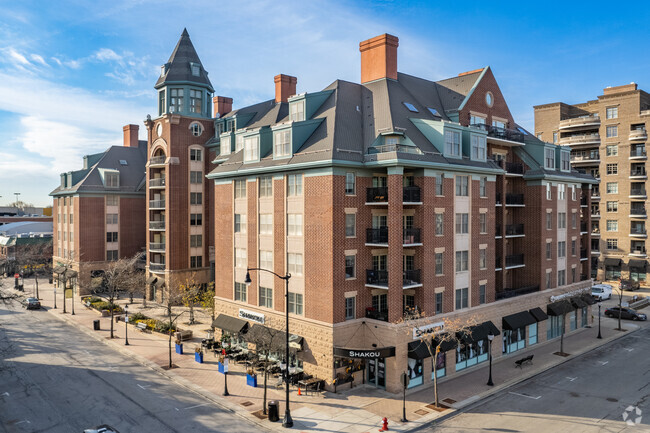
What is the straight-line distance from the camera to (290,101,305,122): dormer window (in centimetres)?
3503

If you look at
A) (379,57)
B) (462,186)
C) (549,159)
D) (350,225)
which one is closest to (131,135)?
(379,57)

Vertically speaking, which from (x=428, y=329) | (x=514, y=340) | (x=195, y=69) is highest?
(x=195, y=69)

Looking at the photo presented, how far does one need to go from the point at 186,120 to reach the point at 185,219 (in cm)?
1139

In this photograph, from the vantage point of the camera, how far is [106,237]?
64.2 m

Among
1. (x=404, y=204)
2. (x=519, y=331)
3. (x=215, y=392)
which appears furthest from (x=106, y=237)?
(x=519, y=331)

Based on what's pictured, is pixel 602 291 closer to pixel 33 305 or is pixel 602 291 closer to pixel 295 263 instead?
pixel 295 263

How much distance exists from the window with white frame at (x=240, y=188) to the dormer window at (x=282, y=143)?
14.8 ft

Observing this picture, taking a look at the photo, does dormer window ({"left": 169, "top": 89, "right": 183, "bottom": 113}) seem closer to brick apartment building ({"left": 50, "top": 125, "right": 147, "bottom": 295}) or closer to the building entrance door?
brick apartment building ({"left": 50, "top": 125, "right": 147, "bottom": 295})

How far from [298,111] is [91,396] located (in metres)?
23.0

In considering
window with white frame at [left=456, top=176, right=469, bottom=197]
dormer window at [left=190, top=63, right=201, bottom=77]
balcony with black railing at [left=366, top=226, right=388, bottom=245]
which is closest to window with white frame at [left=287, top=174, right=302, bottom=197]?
balcony with black railing at [left=366, top=226, right=388, bottom=245]

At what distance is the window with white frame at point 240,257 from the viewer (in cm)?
3650

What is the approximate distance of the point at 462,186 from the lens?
111 feet

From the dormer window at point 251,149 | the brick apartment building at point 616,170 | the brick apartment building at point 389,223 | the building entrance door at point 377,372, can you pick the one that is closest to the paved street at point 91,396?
the brick apartment building at point 389,223

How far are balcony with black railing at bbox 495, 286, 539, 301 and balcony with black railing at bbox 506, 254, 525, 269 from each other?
1974 millimetres
